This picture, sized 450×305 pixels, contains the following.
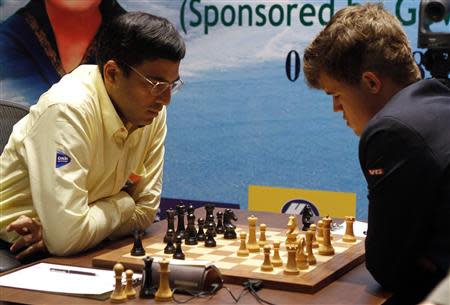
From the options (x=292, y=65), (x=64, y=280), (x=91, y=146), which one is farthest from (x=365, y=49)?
(x=292, y=65)

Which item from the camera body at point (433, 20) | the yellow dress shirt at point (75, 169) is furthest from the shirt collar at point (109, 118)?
the camera body at point (433, 20)

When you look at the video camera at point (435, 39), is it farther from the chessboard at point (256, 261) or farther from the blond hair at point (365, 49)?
the chessboard at point (256, 261)

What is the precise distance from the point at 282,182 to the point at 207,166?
1.71 feet

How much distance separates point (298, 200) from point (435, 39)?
1.67 metres

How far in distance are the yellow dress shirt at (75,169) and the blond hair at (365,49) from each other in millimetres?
785

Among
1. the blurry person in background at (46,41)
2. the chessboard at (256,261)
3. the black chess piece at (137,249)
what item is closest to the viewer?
the chessboard at (256,261)

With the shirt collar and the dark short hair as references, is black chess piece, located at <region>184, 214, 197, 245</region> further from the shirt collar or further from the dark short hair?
the dark short hair

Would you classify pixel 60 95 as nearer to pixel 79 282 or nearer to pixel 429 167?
Answer: pixel 79 282

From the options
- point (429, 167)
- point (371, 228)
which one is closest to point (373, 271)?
point (371, 228)

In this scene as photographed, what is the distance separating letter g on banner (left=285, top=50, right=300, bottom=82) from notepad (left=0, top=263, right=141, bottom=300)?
2419 millimetres

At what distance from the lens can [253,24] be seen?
13.7ft

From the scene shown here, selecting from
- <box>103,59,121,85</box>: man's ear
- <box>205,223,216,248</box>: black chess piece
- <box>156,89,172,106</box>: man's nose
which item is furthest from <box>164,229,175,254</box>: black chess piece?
<box>103,59,121,85</box>: man's ear

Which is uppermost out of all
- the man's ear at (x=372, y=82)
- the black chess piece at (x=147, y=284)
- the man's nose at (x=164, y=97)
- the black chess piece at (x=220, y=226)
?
the man's ear at (x=372, y=82)

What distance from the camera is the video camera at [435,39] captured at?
2.66 meters
